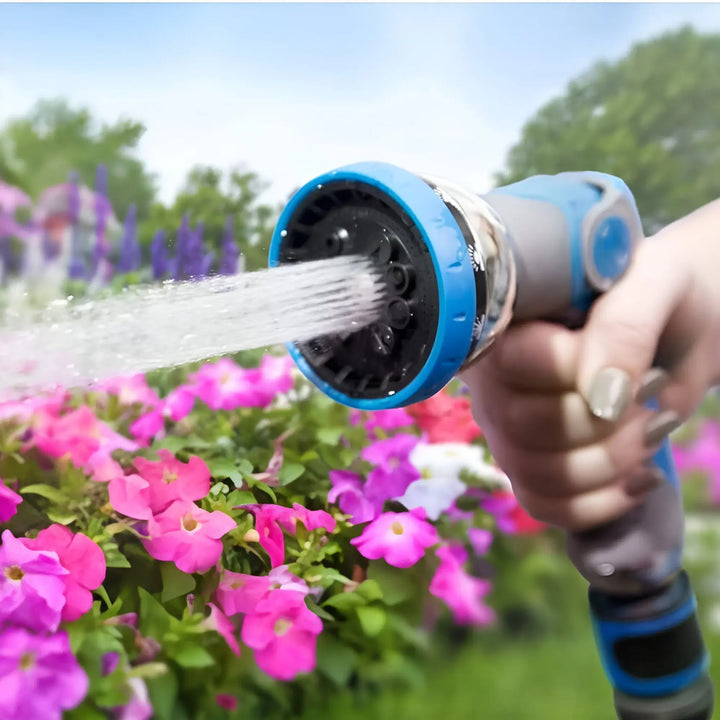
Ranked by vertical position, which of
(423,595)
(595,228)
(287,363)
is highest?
(595,228)

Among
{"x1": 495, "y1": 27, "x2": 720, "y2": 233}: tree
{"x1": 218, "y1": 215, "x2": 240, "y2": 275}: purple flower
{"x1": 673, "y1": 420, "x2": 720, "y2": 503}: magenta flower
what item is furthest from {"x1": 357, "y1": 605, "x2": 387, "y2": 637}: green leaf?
{"x1": 495, "y1": 27, "x2": 720, "y2": 233}: tree

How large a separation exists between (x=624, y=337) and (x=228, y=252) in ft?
1.41

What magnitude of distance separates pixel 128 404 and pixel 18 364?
25 centimetres

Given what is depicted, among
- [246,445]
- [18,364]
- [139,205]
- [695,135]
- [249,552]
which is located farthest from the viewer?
[695,135]

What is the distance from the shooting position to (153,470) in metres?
0.51

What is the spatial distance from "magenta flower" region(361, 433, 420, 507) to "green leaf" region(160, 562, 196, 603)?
0.14m

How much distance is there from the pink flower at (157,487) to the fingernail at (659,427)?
0.27 meters

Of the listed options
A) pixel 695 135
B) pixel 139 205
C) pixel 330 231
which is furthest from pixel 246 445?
pixel 695 135

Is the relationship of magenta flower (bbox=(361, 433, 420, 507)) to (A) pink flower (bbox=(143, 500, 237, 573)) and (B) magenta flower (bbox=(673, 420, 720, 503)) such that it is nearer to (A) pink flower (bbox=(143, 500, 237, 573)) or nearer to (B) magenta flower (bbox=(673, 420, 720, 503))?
(A) pink flower (bbox=(143, 500, 237, 573))

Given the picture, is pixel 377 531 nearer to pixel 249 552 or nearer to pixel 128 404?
pixel 249 552

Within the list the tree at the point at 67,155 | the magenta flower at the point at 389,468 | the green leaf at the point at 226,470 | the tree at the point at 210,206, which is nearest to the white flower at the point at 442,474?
the magenta flower at the point at 389,468

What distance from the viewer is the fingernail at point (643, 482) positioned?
55 cm

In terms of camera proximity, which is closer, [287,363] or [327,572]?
[327,572]

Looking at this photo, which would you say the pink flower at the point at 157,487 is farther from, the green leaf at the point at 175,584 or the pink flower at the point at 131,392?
the pink flower at the point at 131,392
